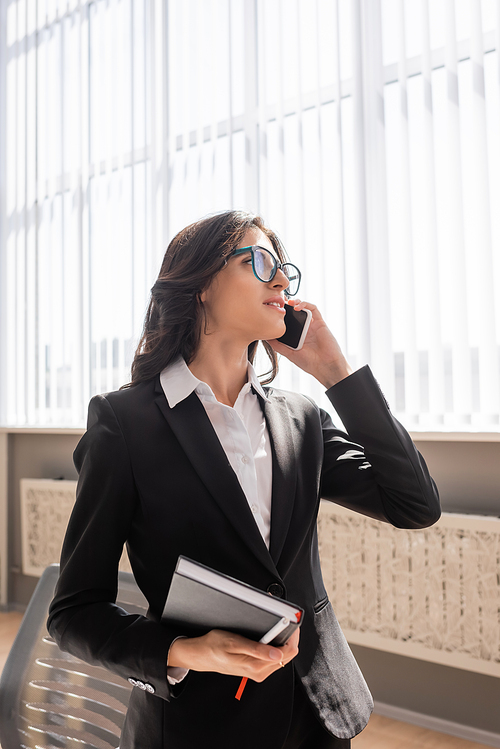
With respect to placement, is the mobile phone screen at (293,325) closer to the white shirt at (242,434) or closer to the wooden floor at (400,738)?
the white shirt at (242,434)

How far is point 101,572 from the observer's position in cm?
92

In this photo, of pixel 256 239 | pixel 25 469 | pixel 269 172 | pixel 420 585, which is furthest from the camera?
pixel 25 469

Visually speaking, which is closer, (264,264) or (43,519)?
(264,264)

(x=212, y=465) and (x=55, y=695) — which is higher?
(x=212, y=465)

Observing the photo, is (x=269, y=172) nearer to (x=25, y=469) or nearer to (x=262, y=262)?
(x=262, y=262)

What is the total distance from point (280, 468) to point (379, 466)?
0.19 m

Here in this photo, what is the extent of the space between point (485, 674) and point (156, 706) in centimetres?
183

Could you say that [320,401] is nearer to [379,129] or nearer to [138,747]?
[379,129]

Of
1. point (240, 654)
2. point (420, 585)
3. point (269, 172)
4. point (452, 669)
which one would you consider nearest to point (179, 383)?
point (240, 654)

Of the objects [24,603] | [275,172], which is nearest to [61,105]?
[275,172]

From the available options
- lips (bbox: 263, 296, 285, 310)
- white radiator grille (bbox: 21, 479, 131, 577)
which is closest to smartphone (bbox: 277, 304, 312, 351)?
lips (bbox: 263, 296, 285, 310)

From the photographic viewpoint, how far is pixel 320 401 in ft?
9.11

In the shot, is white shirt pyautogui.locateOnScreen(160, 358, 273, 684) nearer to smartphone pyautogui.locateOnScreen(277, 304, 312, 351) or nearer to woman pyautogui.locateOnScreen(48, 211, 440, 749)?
woman pyautogui.locateOnScreen(48, 211, 440, 749)

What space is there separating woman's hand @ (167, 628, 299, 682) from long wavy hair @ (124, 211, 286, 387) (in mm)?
491
